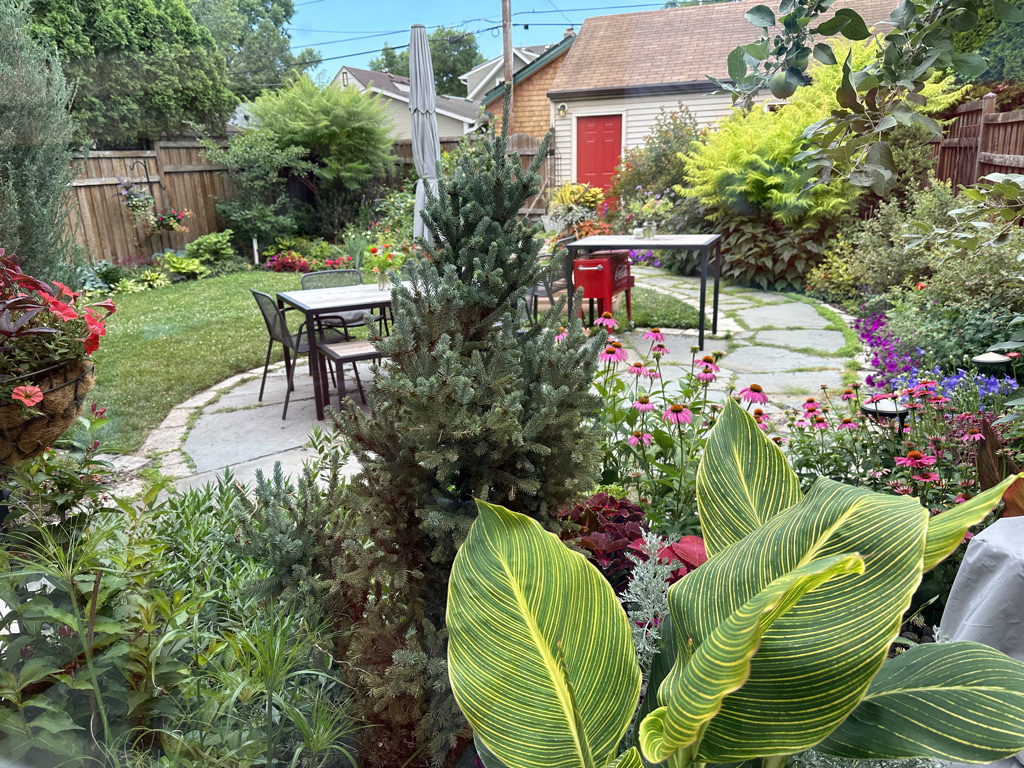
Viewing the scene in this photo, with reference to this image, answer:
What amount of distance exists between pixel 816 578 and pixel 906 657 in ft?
0.99

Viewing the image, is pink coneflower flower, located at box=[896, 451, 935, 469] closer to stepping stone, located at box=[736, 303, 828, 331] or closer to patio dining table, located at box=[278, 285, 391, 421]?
patio dining table, located at box=[278, 285, 391, 421]

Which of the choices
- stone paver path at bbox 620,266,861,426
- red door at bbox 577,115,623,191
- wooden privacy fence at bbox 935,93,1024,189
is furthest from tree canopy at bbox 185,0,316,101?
red door at bbox 577,115,623,191

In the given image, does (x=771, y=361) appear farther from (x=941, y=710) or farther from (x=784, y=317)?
(x=941, y=710)

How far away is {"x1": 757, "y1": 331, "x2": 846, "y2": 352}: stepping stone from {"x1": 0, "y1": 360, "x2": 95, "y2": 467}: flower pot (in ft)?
15.0

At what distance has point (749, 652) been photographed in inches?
18.1

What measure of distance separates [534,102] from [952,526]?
686 cm

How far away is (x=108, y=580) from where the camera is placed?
1130 millimetres

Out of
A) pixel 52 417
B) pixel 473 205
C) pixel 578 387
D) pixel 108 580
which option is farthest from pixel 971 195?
pixel 52 417

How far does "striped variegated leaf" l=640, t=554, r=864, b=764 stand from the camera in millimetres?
455

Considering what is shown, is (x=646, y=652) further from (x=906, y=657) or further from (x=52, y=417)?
A: (x=52, y=417)

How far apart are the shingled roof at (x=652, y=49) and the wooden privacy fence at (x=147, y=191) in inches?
155

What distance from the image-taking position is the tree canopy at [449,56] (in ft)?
13.2

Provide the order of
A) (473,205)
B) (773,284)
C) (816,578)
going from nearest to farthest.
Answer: (816,578)
(473,205)
(773,284)

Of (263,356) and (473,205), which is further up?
(473,205)
